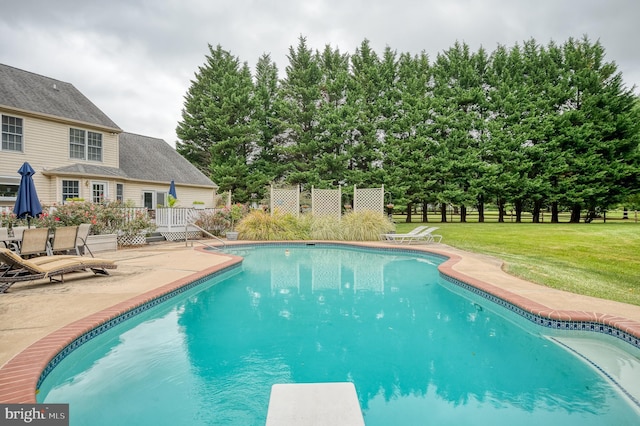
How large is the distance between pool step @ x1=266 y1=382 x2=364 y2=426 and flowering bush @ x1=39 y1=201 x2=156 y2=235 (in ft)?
32.9

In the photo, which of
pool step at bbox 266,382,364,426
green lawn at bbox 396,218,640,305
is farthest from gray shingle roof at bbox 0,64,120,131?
green lawn at bbox 396,218,640,305

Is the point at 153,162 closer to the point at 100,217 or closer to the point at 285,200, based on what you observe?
the point at 285,200

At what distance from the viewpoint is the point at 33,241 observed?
668 centimetres

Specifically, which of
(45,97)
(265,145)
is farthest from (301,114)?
(45,97)

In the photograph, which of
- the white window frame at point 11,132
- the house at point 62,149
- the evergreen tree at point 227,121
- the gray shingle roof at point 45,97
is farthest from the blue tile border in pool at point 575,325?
the evergreen tree at point 227,121

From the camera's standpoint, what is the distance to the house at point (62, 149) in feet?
43.3

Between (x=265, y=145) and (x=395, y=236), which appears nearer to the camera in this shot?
(x=395, y=236)

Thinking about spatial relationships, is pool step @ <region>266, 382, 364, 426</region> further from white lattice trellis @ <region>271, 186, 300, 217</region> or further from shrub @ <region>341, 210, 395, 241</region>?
white lattice trellis @ <region>271, 186, 300, 217</region>

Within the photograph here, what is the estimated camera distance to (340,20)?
46.5 ft

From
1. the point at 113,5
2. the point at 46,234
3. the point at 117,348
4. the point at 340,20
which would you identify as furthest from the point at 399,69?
the point at 117,348

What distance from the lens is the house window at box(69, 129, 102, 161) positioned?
15.1m

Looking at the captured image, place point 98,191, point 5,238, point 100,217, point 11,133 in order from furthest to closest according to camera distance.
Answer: point 98,191 < point 11,133 < point 100,217 < point 5,238

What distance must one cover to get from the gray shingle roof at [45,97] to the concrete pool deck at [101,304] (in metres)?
10.6

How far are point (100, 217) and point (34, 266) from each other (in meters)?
5.76
